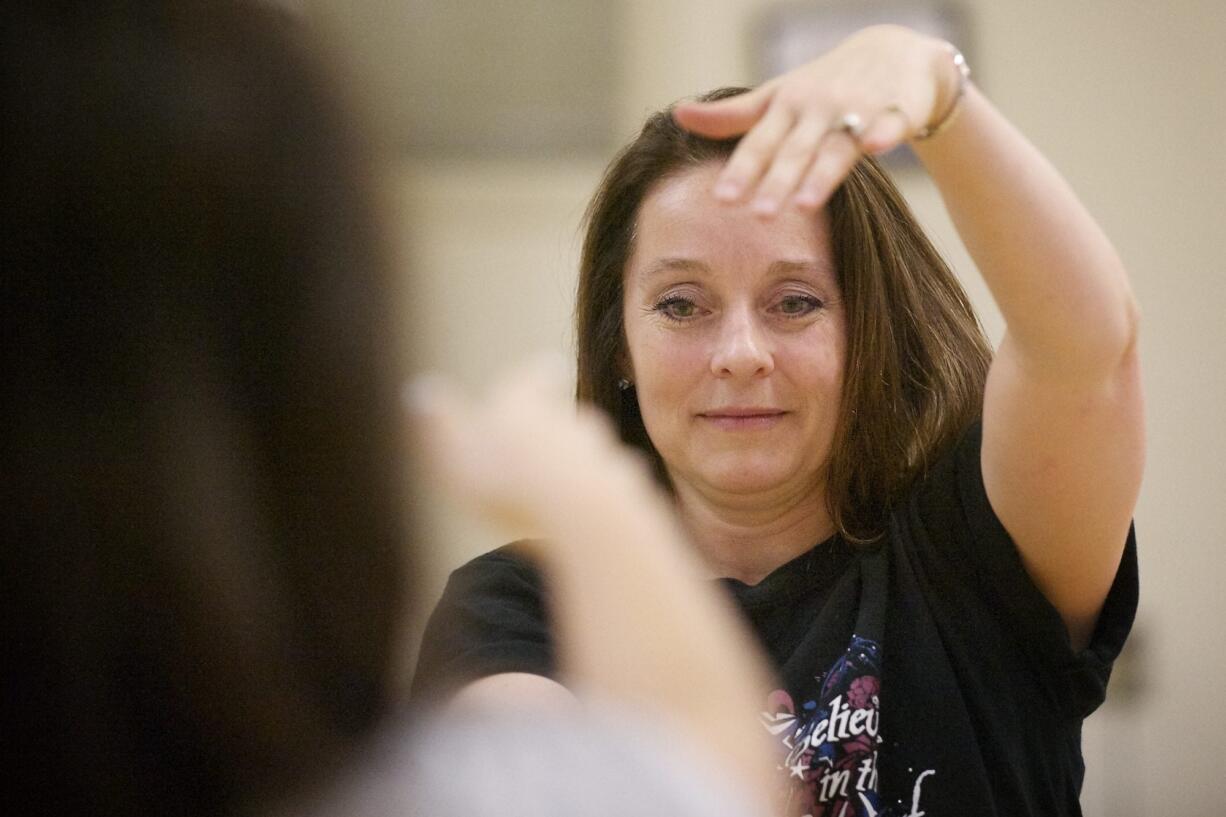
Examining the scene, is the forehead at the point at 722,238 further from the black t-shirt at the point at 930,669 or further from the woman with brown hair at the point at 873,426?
the black t-shirt at the point at 930,669

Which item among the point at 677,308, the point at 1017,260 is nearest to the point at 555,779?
the point at 1017,260

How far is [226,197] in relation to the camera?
1.73 ft

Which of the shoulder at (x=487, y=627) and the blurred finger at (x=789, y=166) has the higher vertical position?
the blurred finger at (x=789, y=166)

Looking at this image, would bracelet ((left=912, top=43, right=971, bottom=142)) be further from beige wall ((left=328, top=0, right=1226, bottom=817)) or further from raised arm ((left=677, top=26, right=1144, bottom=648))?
beige wall ((left=328, top=0, right=1226, bottom=817))

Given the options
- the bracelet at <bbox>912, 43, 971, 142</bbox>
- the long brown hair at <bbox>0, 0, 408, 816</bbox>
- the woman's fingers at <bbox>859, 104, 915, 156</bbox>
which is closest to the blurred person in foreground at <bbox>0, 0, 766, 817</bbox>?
the long brown hair at <bbox>0, 0, 408, 816</bbox>

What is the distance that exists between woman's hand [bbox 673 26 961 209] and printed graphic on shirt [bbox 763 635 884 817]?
514 millimetres

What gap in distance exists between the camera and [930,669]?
3.80 feet

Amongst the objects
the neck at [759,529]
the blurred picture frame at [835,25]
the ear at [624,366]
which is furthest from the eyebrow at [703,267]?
the blurred picture frame at [835,25]

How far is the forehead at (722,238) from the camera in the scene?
52.6 inches

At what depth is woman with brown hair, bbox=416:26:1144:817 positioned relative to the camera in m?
1.00

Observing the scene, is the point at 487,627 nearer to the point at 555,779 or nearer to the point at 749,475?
the point at 749,475

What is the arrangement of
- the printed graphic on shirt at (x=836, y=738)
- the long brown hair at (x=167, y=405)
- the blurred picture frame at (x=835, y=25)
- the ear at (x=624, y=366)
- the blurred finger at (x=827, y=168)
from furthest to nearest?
the blurred picture frame at (x=835, y=25) → the ear at (x=624, y=366) → the printed graphic on shirt at (x=836, y=738) → the blurred finger at (x=827, y=168) → the long brown hair at (x=167, y=405)

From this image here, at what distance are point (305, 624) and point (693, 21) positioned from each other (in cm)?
302

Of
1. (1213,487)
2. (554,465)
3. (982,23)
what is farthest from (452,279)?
(554,465)
